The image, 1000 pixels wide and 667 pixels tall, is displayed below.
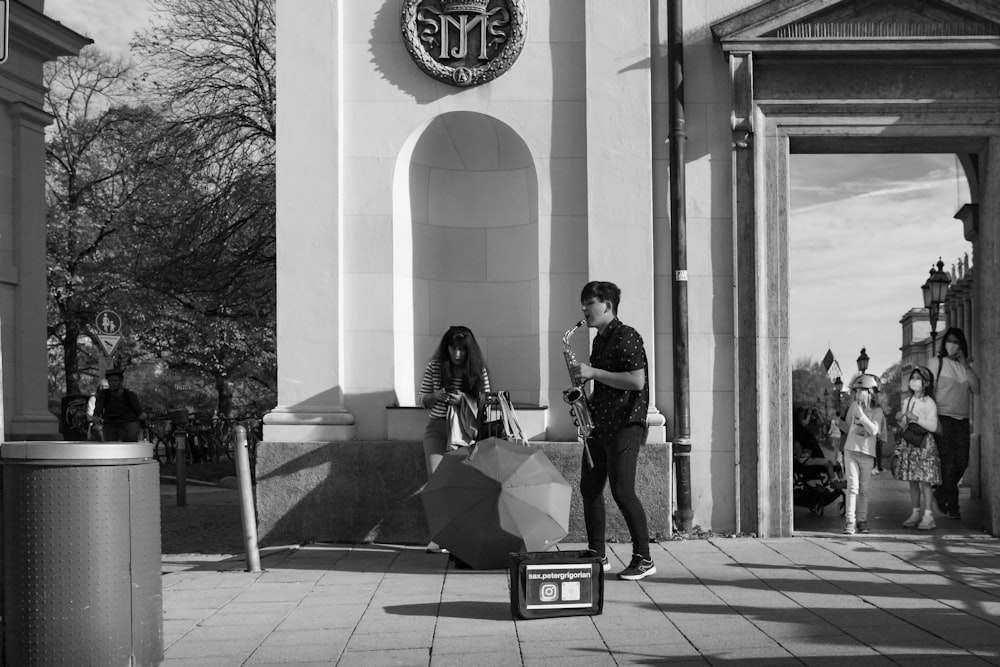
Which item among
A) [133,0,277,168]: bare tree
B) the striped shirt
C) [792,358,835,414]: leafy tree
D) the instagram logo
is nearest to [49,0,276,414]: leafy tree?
[133,0,277,168]: bare tree

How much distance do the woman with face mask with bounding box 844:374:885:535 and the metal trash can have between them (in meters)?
7.00

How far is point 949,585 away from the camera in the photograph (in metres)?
7.25

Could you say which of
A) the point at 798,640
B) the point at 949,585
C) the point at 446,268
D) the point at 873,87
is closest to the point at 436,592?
the point at 798,640

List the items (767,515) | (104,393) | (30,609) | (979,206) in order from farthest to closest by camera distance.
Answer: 1. (104,393)
2. (979,206)
3. (767,515)
4. (30,609)

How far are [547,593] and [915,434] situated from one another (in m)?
5.67

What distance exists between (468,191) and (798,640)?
6.23 meters

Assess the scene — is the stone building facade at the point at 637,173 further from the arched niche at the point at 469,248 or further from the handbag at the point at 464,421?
the handbag at the point at 464,421

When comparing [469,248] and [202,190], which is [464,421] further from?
[202,190]

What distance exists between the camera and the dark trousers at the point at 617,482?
7414 millimetres

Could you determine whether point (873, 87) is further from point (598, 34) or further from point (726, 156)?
point (598, 34)

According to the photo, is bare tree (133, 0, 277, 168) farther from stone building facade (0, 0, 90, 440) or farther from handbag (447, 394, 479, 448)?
handbag (447, 394, 479, 448)

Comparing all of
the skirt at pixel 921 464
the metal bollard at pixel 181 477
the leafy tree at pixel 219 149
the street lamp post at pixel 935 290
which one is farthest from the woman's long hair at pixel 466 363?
the street lamp post at pixel 935 290

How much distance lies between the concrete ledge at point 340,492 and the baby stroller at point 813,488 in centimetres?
438

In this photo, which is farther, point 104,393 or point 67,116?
point 67,116
